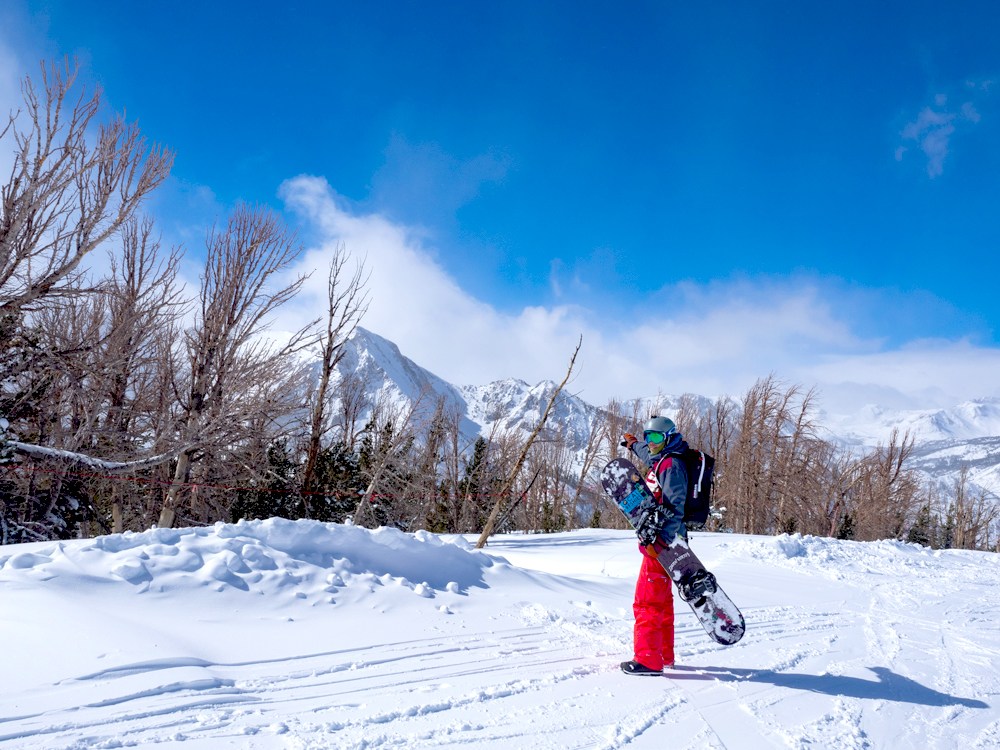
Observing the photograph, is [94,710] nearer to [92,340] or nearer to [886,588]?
[92,340]

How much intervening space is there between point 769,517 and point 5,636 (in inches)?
1363

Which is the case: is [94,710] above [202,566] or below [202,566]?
below

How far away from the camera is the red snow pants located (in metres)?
3.99

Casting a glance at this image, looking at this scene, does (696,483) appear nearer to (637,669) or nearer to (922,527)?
(637,669)

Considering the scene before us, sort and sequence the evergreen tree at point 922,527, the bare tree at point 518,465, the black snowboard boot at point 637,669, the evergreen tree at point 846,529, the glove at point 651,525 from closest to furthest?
the black snowboard boot at point 637,669 < the glove at point 651,525 < the bare tree at point 518,465 < the evergreen tree at point 846,529 < the evergreen tree at point 922,527

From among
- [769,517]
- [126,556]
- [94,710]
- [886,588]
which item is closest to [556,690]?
[94,710]

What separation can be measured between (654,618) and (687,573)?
1.32 ft

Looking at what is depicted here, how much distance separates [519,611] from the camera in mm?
5398

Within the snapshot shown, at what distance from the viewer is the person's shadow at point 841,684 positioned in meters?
3.95

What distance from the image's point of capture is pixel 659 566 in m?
4.20

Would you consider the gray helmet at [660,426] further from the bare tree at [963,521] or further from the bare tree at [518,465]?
the bare tree at [963,521]

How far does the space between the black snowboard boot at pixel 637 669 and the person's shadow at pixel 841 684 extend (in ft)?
0.50

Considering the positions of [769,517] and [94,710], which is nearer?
[94,710]

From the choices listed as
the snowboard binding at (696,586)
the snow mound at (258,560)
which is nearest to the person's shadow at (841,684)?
the snowboard binding at (696,586)
